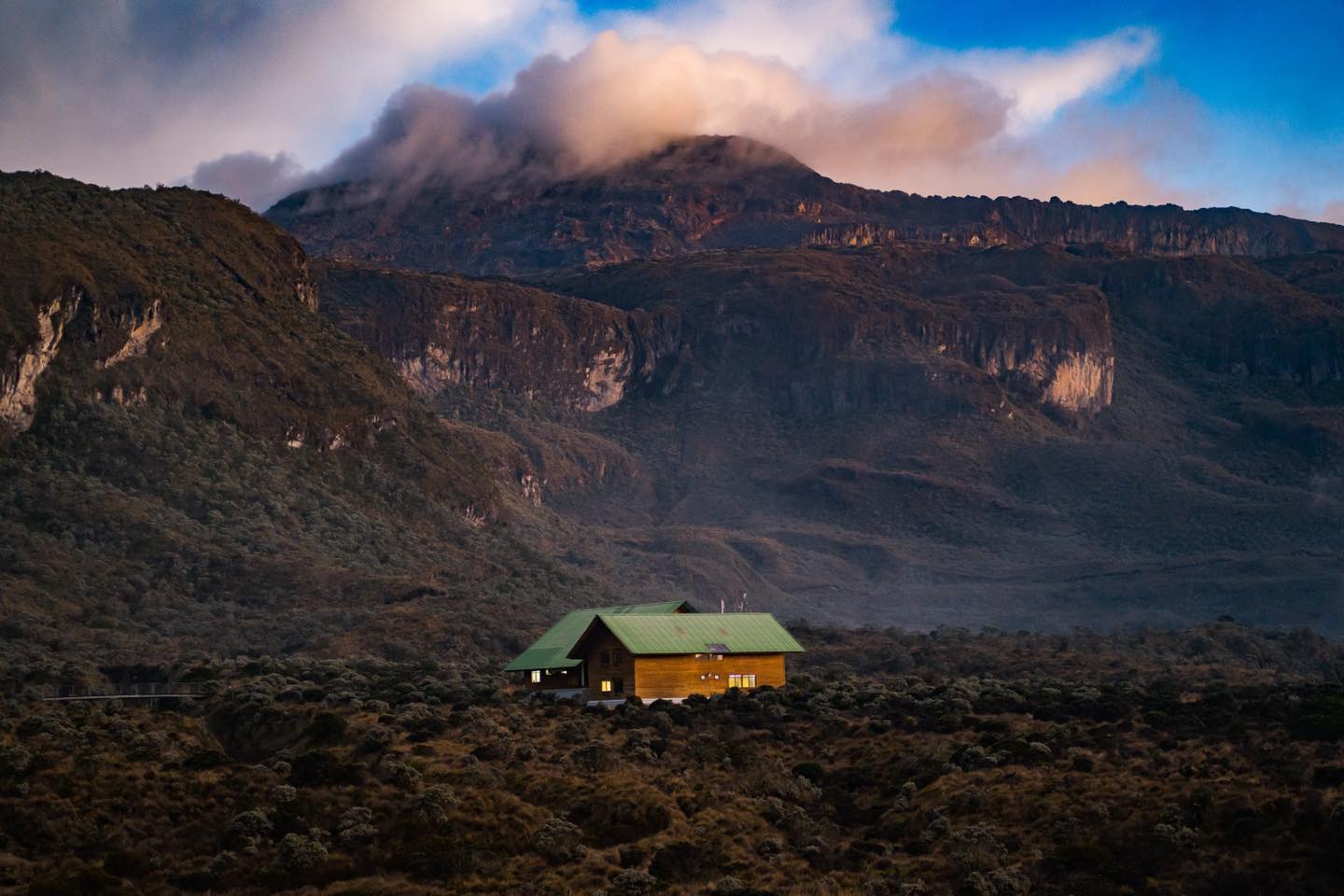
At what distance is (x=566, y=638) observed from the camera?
89938 mm

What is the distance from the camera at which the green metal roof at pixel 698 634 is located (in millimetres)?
83000

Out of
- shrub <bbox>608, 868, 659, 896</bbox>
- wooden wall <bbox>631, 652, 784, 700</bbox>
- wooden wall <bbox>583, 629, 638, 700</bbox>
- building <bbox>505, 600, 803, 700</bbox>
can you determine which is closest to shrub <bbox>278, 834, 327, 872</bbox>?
shrub <bbox>608, 868, 659, 896</bbox>

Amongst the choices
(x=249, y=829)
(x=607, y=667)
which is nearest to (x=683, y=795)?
(x=249, y=829)

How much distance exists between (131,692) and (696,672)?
90.1ft

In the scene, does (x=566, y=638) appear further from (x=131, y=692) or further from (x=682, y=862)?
(x=682, y=862)

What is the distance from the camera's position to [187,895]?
48500 mm

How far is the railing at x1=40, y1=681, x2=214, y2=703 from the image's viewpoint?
82375 mm

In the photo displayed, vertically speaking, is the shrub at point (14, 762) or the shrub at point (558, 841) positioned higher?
the shrub at point (14, 762)

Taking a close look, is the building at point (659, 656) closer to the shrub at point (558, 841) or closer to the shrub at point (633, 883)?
the shrub at point (558, 841)

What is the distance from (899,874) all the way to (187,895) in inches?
745

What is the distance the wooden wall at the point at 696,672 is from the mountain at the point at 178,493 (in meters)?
44.4

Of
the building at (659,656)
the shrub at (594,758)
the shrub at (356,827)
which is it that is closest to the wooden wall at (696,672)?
the building at (659,656)

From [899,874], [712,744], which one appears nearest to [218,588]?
[712,744]

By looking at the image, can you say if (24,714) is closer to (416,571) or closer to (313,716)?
(313,716)
